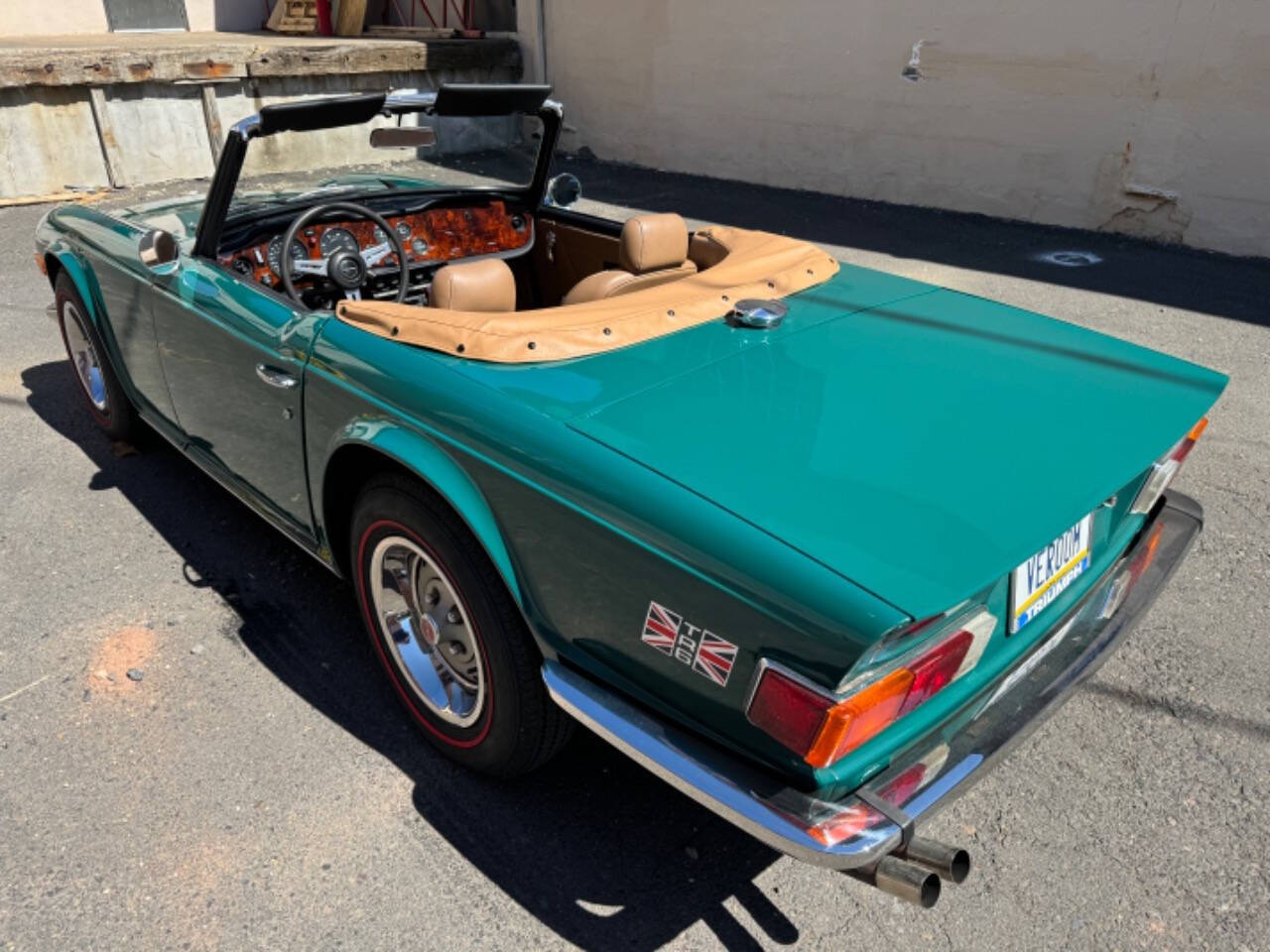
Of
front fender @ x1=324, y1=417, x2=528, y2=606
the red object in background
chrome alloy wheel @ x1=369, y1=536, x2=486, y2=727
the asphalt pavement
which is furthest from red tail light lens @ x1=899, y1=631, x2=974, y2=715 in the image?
the red object in background

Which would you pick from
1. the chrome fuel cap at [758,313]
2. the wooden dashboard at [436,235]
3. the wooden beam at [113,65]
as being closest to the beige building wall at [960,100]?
the wooden beam at [113,65]

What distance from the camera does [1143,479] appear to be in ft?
7.43

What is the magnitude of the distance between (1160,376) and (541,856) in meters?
2.00

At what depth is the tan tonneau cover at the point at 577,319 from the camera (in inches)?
91.1

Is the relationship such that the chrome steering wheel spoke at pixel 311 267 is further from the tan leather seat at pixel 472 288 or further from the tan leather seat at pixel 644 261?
the tan leather seat at pixel 644 261

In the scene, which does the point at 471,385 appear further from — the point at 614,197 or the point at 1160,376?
the point at 614,197

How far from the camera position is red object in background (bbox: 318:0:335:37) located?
520 inches

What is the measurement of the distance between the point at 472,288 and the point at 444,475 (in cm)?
70

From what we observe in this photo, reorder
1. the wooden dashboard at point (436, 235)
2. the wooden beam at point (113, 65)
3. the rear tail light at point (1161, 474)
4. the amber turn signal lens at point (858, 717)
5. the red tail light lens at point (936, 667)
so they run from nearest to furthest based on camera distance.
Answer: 1. the amber turn signal lens at point (858, 717)
2. the red tail light lens at point (936, 667)
3. the rear tail light at point (1161, 474)
4. the wooden dashboard at point (436, 235)
5. the wooden beam at point (113, 65)

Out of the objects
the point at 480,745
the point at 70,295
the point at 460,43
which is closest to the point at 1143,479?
the point at 480,745

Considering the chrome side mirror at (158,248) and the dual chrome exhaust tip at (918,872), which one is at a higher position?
the chrome side mirror at (158,248)

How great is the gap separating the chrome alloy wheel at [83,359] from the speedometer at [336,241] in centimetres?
141

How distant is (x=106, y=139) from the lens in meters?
9.28

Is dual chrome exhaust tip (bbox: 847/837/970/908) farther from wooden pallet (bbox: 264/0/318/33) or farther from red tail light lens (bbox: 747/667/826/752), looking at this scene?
wooden pallet (bbox: 264/0/318/33)
